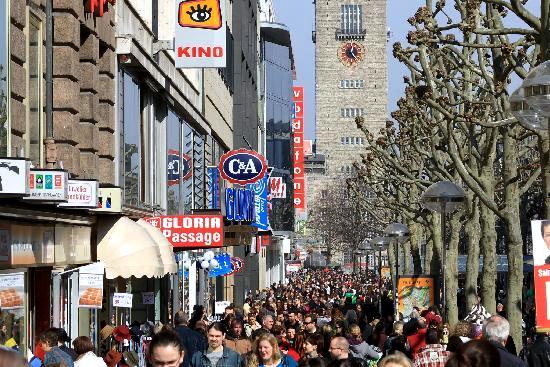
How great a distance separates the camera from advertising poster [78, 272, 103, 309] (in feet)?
61.3

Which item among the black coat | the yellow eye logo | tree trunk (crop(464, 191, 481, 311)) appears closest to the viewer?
the black coat

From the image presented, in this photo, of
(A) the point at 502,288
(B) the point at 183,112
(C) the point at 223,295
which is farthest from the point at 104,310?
(A) the point at 502,288

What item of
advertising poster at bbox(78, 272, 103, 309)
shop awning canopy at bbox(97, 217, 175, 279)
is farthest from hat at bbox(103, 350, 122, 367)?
shop awning canopy at bbox(97, 217, 175, 279)

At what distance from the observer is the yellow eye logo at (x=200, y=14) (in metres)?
31.3

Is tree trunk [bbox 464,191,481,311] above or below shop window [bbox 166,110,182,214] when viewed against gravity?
below

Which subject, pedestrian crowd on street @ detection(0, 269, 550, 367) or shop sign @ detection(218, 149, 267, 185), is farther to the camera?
shop sign @ detection(218, 149, 267, 185)

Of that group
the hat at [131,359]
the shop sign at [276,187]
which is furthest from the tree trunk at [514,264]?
the shop sign at [276,187]

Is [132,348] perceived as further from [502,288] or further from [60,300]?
[502,288]

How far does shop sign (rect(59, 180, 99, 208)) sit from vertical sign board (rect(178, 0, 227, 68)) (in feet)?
42.5

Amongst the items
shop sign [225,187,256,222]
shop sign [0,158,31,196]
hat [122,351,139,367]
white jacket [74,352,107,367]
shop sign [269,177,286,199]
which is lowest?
hat [122,351,139,367]

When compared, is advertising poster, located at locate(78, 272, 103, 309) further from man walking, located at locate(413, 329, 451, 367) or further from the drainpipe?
man walking, located at locate(413, 329, 451, 367)

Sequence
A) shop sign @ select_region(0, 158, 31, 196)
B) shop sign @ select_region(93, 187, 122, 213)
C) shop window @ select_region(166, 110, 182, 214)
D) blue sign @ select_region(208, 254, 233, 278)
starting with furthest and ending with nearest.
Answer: blue sign @ select_region(208, 254, 233, 278)
shop window @ select_region(166, 110, 182, 214)
shop sign @ select_region(93, 187, 122, 213)
shop sign @ select_region(0, 158, 31, 196)

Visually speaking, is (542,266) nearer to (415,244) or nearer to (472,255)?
(472,255)

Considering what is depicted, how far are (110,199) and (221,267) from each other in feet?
63.2
